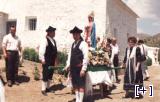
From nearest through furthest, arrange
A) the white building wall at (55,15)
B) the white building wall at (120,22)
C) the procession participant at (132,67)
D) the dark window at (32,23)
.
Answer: the procession participant at (132,67) < the white building wall at (55,15) < the white building wall at (120,22) < the dark window at (32,23)

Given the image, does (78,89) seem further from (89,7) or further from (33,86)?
(89,7)

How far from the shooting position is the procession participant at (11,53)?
13078 mm

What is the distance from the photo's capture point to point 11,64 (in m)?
13.3

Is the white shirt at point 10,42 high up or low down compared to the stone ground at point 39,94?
up

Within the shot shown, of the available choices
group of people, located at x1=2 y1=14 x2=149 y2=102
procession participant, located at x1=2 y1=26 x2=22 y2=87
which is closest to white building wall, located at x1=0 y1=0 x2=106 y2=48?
group of people, located at x1=2 y1=14 x2=149 y2=102

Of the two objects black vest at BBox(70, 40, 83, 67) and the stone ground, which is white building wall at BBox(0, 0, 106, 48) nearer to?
the stone ground

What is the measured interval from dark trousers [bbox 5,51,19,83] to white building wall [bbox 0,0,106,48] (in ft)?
29.2

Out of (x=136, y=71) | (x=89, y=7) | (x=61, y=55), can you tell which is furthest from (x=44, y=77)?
(x=89, y=7)

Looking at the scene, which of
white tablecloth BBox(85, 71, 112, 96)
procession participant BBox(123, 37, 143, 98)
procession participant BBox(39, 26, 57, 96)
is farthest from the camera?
procession participant BBox(39, 26, 57, 96)

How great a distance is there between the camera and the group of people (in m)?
10.5

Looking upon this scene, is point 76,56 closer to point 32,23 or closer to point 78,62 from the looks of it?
point 78,62

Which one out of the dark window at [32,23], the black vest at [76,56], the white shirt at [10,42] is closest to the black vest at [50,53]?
the white shirt at [10,42]

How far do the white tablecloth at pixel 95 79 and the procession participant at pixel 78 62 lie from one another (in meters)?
0.34

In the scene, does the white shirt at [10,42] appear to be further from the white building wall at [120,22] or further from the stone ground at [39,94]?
the white building wall at [120,22]
